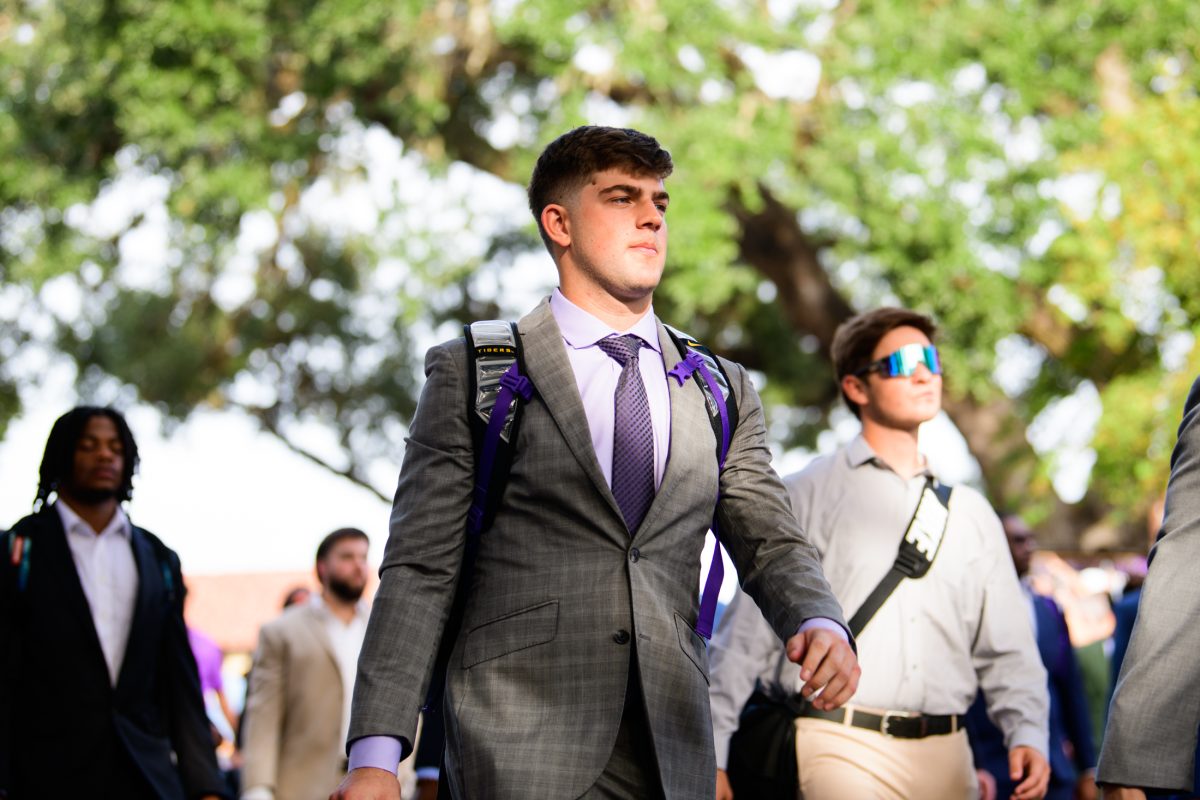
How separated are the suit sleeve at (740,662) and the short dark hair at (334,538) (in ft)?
14.6

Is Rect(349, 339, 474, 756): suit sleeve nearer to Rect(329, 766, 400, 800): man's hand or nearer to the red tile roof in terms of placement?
Rect(329, 766, 400, 800): man's hand

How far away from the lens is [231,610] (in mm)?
51250

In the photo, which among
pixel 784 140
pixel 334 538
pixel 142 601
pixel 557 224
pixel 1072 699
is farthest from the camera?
pixel 784 140

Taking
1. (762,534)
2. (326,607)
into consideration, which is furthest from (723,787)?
(326,607)

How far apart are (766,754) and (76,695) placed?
2456 mm

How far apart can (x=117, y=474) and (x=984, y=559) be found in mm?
3302

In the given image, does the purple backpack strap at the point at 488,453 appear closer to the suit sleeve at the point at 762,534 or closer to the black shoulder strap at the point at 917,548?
the suit sleeve at the point at 762,534

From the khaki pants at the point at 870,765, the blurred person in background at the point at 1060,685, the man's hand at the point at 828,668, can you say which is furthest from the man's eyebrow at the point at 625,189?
the blurred person in background at the point at 1060,685

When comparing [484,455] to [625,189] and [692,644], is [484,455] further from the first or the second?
[625,189]

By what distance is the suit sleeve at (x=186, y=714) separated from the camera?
638 cm

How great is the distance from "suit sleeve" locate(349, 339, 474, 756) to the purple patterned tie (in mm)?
325

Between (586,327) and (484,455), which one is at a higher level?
(586,327)

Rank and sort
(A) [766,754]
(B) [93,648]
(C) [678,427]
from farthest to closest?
1. (B) [93,648]
2. (A) [766,754]
3. (C) [678,427]

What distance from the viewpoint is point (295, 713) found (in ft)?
31.3
